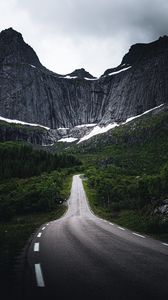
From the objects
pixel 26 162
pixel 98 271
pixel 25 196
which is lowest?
pixel 98 271

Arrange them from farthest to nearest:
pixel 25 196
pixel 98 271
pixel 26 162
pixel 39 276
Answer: pixel 26 162 → pixel 25 196 → pixel 98 271 → pixel 39 276

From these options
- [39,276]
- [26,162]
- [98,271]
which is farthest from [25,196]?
[26,162]

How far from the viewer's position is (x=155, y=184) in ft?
155

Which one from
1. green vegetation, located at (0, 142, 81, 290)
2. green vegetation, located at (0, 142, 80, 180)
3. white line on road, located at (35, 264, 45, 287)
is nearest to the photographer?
white line on road, located at (35, 264, 45, 287)

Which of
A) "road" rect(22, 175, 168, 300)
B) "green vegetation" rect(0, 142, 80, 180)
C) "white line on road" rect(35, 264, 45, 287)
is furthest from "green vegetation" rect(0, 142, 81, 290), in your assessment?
"road" rect(22, 175, 168, 300)

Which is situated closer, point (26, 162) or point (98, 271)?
point (98, 271)

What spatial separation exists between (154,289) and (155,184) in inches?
1565

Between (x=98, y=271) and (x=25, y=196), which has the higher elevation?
(x=25, y=196)

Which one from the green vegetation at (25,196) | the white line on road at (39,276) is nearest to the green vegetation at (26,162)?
the green vegetation at (25,196)

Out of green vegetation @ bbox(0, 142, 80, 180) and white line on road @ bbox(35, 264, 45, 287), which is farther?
green vegetation @ bbox(0, 142, 80, 180)

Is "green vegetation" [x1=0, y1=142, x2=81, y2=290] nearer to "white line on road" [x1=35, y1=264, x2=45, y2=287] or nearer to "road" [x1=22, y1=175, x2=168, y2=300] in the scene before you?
"white line on road" [x1=35, y1=264, x2=45, y2=287]

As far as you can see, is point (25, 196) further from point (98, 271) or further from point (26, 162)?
point (26, 162)

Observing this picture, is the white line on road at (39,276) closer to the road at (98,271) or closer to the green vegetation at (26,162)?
the road at (98,271)

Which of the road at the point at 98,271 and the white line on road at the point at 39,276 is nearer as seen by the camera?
the road at the point at 98,271
